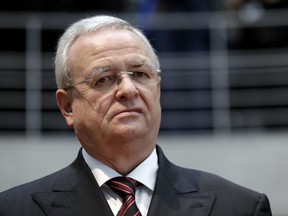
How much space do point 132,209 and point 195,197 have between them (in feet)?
0.95

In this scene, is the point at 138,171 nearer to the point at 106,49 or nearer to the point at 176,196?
the point at 176,196

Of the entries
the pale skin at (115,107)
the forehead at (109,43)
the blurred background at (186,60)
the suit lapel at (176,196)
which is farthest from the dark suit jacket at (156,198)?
the blurred background at (186,60)

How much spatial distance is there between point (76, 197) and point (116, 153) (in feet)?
0.78

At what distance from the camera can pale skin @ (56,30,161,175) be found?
334 cm

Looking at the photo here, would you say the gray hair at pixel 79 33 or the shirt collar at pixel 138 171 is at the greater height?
the gray hair at pixel 79 33

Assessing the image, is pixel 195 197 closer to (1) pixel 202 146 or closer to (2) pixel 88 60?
(2) pixel 88 60

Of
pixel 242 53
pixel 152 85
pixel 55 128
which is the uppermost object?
pixel 152 85

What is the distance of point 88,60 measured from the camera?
3.44 meters

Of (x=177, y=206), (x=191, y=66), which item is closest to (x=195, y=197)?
(x=177, y=206)

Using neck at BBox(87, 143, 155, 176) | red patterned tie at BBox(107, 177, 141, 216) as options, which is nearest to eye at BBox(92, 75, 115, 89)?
neck at BBox(87, 143, 155, 176)

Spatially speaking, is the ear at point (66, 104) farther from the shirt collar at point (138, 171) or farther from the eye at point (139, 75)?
the eye at point (139, 75)

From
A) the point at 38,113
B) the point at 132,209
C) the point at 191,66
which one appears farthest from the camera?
the point at 191,66

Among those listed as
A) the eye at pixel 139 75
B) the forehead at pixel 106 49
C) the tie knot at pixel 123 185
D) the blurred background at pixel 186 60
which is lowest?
the blurred background at pixel 186 60

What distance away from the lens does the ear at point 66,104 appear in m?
3.57
